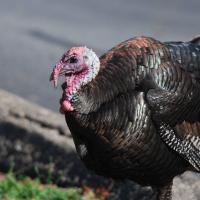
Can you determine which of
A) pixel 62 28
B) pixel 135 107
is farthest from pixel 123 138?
pixel 62 28

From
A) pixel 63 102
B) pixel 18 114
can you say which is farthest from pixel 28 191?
pixel 63 102

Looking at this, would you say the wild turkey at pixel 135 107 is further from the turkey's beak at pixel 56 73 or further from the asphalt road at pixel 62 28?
the asphalt road at pixel 62 28

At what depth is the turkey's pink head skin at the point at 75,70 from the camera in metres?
4.08

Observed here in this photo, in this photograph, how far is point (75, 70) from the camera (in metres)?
4.10

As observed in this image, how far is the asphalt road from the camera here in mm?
9453

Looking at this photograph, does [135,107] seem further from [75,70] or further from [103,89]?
[75,70]

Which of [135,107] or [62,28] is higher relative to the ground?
[135,107]

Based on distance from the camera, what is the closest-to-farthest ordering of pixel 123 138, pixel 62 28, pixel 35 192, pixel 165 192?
pixel 123 138 → pixel 165 192 → pixel 35 192 → pixel 62 28

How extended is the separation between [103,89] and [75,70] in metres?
0.16

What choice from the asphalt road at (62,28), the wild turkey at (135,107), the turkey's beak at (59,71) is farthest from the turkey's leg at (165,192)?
the asphalt road at (62,28)

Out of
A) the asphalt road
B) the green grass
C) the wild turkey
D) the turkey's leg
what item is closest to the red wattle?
the wild turkey

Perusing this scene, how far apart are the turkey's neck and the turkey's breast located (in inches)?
0.9

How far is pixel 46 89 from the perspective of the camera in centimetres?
874

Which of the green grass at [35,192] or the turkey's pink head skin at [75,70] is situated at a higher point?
the turkey's pink head skin at [75,70]
